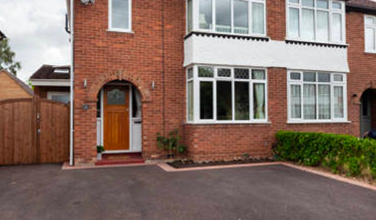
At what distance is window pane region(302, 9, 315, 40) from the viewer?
9.91 metres

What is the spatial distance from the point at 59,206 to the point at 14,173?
10.7 feet

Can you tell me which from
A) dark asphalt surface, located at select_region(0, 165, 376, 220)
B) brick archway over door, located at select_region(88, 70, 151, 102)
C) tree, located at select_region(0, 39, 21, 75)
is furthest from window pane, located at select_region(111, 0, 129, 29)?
tree, located at select_region(0, 39, 21, 75)

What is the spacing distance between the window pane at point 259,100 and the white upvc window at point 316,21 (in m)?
1.98

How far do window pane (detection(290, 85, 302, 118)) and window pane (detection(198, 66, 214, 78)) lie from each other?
2.91m

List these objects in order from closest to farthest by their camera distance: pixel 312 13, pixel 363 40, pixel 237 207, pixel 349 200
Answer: pixel 237 207 → pixel 349 200 → pixel 312 13 → pixel 363 40

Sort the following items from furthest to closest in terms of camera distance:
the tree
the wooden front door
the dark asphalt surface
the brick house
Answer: the tree, the wooden front door, the brick house, the dark asphalt surface

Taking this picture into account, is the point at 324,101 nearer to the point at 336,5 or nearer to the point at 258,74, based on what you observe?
the point at 258,74

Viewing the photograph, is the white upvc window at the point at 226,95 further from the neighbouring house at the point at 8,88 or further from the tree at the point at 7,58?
the tree at the point at 7,58

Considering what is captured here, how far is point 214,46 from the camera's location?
8664 mm

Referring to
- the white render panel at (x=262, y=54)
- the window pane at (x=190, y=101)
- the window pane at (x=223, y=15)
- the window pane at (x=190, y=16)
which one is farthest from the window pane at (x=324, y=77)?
the window pane at (x=190, y=16)

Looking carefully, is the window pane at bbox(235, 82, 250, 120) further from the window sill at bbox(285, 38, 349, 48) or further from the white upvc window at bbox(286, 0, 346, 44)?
the white upvc window at bbox(286, 0, 346, 44)

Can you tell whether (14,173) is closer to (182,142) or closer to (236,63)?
(182,142)

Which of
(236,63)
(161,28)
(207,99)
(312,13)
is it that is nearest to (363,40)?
(312,13)

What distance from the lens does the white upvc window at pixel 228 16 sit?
343 inches
